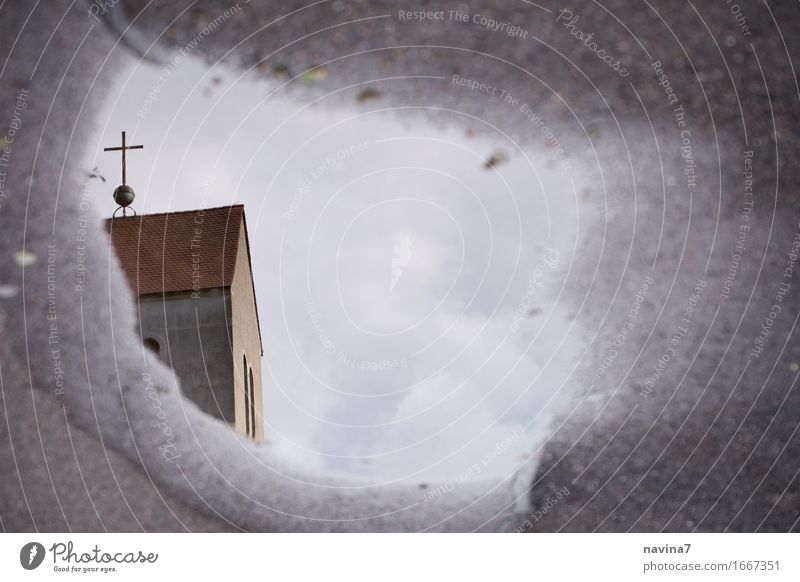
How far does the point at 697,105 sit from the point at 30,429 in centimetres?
161

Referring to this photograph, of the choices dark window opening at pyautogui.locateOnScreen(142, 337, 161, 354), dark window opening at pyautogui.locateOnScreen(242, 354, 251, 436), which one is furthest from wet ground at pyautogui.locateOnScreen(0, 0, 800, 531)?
dark window opening at pyautogui.locateOnScreen(242, 354, 251, 436)

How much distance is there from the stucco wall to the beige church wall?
0.14 feet

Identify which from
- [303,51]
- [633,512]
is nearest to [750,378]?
[633,512]

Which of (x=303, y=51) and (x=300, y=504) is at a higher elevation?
(x=303, y=51)

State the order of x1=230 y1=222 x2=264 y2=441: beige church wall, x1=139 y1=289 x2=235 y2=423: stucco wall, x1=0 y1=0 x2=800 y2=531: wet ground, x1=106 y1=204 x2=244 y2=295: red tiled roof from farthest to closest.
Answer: x1=230 y1=222 x2=264 y2=441: beige church wall, x1=139 y1=289 x2=235 y2=423: stucco wall, x1=106 y1=204 x2=244 y2=295: red tiled roof, x1=0 y1=0 x2=800 y2=531: wet ground

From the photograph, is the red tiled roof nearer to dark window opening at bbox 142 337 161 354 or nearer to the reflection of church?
the reflection of church

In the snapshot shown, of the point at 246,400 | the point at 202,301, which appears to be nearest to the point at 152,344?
the point at 246,400

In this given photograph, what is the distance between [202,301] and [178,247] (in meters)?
0.41

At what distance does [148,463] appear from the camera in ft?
5.38

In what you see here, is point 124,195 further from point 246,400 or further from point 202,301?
point 202,301

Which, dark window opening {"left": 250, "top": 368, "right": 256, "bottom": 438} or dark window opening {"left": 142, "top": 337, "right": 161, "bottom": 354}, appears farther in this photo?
dark window opening {"left": 250, "top": 368, "right": 256, "bottom": 438}

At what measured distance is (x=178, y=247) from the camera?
226cm

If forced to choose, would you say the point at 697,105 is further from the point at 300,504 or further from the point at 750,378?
the point at 300,504

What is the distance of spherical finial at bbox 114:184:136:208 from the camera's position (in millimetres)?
1793
